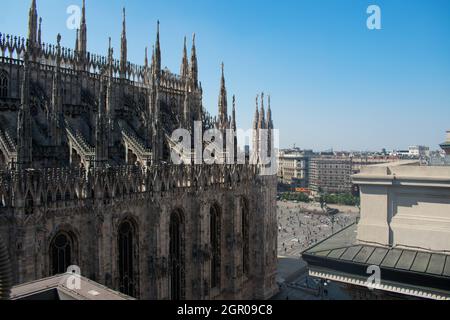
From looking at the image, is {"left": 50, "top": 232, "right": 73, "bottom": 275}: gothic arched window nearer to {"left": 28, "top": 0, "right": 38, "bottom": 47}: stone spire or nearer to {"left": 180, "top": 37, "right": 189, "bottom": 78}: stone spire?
{"left": 28, "top": 0, "right": 38, "bottom": 47}: stone spire

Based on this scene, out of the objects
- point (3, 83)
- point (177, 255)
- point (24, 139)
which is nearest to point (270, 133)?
point (177, 255)

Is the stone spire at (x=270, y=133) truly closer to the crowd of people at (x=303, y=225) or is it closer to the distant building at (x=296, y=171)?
the crowd of people at (x=303, y=225)

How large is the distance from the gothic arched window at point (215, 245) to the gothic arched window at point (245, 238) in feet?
17.3

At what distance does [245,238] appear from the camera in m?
44.6

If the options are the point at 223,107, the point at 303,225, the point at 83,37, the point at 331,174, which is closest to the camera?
the point at 83,37

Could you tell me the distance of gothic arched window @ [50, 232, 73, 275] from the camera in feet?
79.2

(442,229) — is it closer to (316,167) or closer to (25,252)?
(25,252)

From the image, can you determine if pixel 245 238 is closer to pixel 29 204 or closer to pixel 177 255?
pixel 177 255

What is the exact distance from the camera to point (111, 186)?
2653cm

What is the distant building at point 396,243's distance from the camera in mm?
14164

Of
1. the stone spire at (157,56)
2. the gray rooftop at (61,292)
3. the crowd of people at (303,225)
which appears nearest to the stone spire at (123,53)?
the stone spire at (157,56)

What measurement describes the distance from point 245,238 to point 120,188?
825 inches
